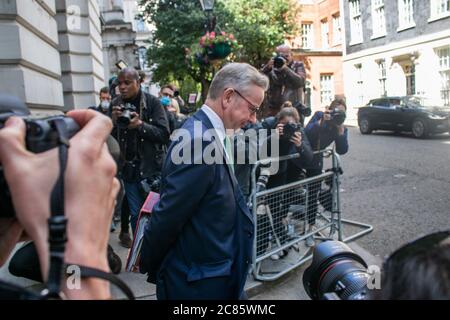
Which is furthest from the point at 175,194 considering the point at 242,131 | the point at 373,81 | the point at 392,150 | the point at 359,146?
the point at 373,81

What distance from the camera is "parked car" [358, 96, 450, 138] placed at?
15.6 meters

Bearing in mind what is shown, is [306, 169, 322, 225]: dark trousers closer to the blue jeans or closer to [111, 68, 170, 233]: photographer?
[111, 68, 170, 233]: photographer

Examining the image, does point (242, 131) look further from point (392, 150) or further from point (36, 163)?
point (392, 150)

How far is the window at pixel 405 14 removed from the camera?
2278 cm

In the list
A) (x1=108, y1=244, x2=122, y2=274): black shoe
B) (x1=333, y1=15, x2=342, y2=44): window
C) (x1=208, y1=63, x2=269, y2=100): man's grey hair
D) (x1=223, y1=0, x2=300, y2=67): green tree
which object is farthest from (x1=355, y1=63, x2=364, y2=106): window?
(x1=208, y1=63, x2=269, y2=100): man's grey hair

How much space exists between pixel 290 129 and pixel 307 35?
31.2 meters

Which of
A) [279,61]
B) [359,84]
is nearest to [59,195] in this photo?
[279,61]

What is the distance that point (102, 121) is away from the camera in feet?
3.12

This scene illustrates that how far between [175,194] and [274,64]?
379cm

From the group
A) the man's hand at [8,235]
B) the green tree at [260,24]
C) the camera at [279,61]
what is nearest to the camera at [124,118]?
the camera at [279,61]

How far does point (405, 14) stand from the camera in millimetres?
23359

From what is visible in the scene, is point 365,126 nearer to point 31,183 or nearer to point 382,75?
point 382,75

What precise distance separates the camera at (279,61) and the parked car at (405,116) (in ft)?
39.7
